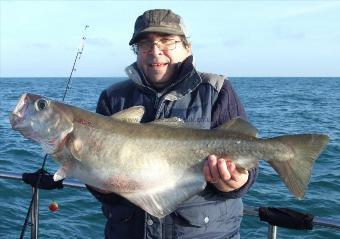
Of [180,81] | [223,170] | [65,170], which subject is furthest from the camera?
[180,81]

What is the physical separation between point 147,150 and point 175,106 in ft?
1.78

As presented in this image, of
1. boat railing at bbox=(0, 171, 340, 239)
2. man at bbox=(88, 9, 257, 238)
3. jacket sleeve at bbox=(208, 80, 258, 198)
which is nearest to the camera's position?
man at bbox=(88, 9, 257, 238)

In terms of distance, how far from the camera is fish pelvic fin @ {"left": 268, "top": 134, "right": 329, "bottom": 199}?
3830 mm

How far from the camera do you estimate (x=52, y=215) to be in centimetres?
1012

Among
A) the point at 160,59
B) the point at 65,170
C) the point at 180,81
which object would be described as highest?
the point at 160,59

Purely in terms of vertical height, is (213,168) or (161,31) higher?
(161,31)

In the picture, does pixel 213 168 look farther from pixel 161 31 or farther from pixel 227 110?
pixel 161 31

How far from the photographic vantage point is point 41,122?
3.93 metres

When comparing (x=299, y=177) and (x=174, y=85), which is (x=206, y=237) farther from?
(x=174, y=85)

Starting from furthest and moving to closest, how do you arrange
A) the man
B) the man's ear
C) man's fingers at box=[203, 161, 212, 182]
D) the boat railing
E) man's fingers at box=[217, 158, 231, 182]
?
the man's ear, the boat railing, the man, man's fingers at box=[203, 161, 212, 182], man's fingers at box=[217, 158, 231, 182]

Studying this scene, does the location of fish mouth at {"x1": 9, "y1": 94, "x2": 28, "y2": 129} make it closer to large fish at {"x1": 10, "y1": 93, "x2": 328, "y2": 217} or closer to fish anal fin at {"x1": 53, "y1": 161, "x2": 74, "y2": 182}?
large fish at {"x1": 10, "y1": 93, "x2": 328, "y2": 217}

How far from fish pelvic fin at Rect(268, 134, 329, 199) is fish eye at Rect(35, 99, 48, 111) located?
79.0 inches

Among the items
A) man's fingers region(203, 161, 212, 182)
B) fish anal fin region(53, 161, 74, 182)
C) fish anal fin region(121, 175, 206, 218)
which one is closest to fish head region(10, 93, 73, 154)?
fish anal fin region(53, 161, 74, 182)

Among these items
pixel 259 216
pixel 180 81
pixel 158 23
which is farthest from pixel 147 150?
pixel 259 216
